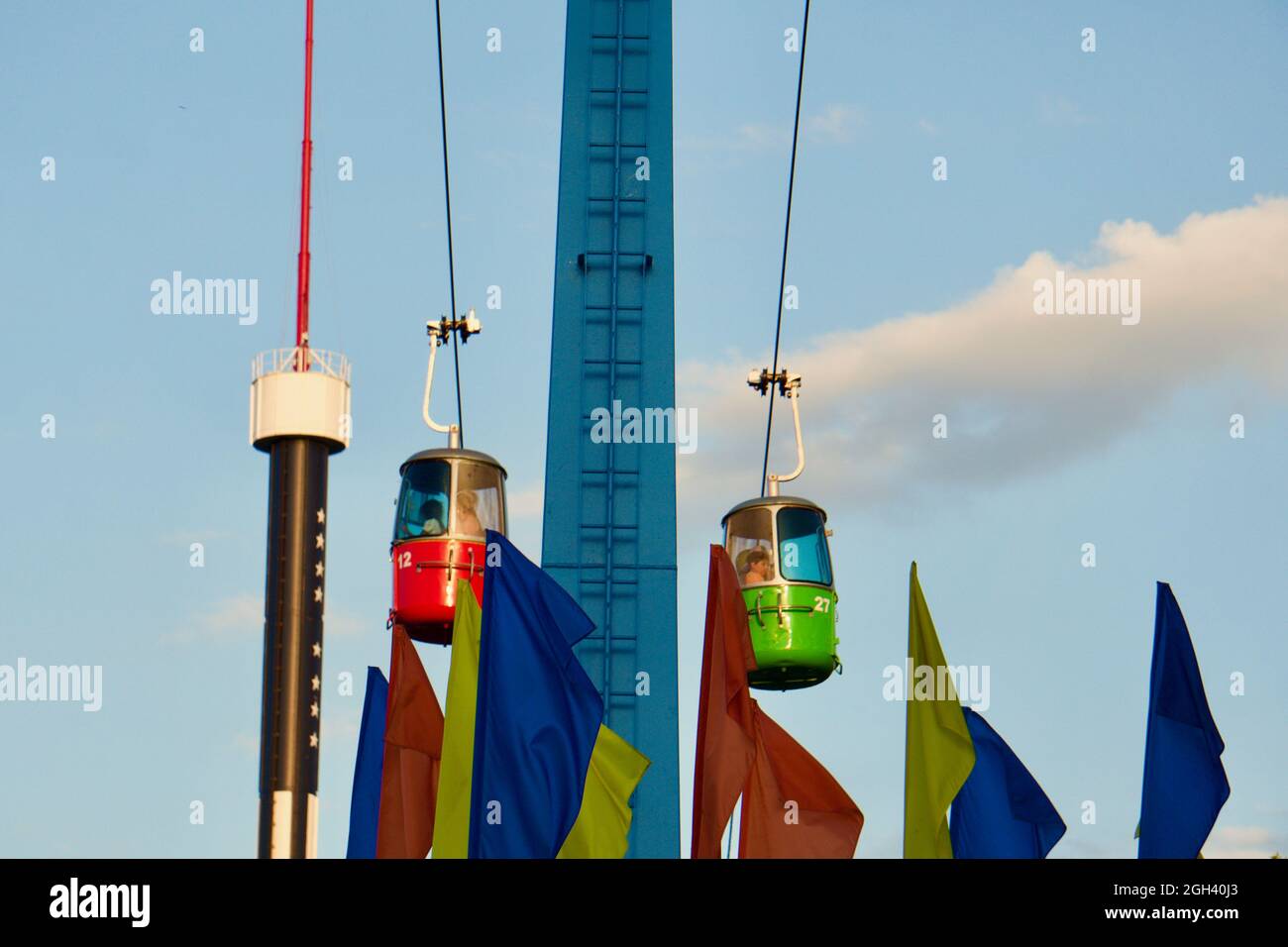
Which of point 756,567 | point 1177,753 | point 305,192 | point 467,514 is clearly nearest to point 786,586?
point 756,567

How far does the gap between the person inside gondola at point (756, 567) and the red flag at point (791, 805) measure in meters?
8.35

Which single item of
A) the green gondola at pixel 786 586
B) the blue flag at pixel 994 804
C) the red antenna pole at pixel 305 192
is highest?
the red antenna pole at pixel 305 192

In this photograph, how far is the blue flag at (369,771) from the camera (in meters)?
14.7

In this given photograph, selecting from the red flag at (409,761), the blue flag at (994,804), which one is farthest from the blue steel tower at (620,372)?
the blue flag at (994,804)

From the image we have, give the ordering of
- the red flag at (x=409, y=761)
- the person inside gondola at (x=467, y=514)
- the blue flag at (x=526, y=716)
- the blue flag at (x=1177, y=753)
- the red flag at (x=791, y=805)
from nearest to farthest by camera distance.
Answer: the blue flag at (x=526, y=716) → the blue flag at (x=1177, y=753) → the red flag at (x=791, y=805) → the red flag at (x=409, y=761) → the person inside gondola at (x=467, y=514)

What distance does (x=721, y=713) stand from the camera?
1277 cm

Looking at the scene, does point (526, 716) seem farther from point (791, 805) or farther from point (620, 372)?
point (620, 372)

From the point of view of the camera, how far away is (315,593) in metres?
60.8

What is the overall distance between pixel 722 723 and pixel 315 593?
49.2 m

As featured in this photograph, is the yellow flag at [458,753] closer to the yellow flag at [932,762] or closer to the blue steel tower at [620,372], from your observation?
the yellow flag at [932,762]

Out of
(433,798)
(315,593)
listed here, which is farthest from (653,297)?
(315,593)

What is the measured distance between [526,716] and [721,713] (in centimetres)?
149

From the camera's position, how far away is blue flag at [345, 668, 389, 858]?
14.7 m
